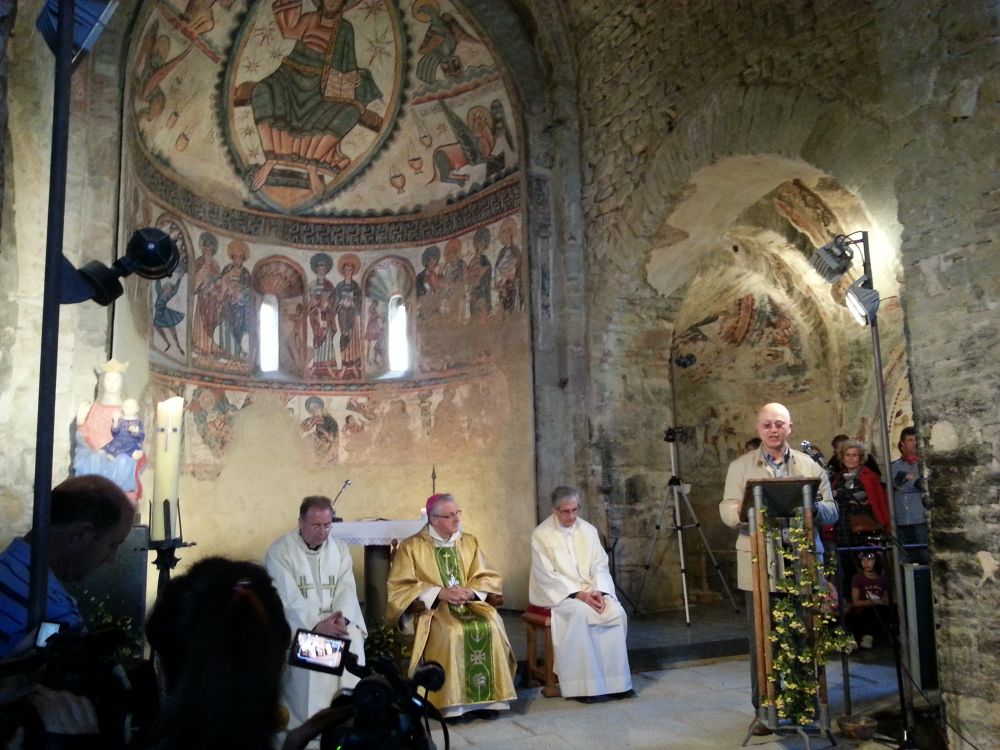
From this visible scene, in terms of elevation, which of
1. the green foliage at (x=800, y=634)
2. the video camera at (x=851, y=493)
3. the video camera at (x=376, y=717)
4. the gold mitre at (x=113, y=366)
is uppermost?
the gold mitre at (x=113, y=366)

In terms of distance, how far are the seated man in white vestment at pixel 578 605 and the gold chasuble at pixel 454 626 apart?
16.6 inches

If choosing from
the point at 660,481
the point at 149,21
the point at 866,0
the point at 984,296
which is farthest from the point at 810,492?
the point at 149,21

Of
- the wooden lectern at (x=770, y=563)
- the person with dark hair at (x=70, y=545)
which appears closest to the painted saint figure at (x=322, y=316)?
the wooden lectern at (x=770, y=563)

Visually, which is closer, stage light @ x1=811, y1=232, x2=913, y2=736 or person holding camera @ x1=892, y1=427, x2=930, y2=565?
stage light @ x1=811, y1=232, x2=913, y2=736

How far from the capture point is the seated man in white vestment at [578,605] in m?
5.96

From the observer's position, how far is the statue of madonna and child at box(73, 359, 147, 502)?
274 inches

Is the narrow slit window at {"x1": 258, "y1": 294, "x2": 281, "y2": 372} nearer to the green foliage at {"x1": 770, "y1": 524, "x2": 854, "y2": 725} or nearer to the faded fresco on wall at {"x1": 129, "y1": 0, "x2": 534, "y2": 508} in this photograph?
the faded fresco on wall at {"x1": 129, "y1": 0, "x2": 534, "y2": 508}

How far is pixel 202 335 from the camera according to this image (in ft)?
37.4

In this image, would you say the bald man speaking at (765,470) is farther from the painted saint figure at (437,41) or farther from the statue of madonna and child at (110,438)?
the painted saint figure at (437,41)

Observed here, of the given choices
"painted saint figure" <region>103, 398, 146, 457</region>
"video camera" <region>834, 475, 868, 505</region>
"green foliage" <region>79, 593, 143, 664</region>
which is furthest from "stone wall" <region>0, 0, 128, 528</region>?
"video camera" <region>834, 475, 868, 505</region>

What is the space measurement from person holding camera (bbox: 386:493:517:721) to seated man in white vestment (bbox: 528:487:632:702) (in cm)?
41

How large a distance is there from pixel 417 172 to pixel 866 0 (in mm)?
7072

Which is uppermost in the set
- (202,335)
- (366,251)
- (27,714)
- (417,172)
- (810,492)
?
(417,172)

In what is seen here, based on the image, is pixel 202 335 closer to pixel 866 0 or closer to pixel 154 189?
pixel 154 189
